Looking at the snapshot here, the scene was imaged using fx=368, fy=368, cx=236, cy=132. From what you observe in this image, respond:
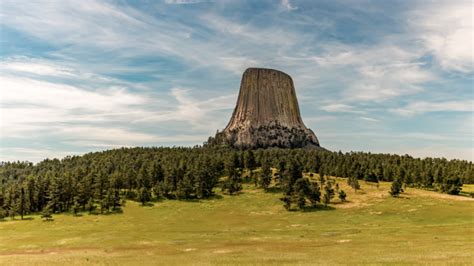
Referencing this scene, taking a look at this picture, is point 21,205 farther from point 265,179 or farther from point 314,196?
point 314,196

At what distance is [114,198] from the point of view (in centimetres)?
12288

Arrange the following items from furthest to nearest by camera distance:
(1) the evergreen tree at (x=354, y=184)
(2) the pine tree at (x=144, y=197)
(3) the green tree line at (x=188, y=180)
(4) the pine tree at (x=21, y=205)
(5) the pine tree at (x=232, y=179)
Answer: (5) the pine tree at (x=232, y=179) → (1) the evergreen tree at (x=354, y=184) → (2) the pine tree at (x=144, y=197) → (3) the green tree line at (x=188, y=180) → (4) the pine tree at (x=21, y=205)

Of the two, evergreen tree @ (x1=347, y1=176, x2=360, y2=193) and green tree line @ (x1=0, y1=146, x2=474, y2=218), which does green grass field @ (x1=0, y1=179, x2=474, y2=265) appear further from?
green tree line @ (x1=0, y1=146, x2=474, y2=218)

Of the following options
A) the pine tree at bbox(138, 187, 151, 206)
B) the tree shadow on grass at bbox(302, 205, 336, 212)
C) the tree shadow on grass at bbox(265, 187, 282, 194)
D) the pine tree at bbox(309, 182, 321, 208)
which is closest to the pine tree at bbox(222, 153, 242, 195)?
the tree shadow on grass at bbox(265, 187, 282, 194)

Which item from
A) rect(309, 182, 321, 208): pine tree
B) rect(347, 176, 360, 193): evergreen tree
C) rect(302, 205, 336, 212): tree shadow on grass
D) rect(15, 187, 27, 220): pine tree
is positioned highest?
rect(347, 176, 360, 193): evergreen tree

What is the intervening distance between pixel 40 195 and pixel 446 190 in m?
147

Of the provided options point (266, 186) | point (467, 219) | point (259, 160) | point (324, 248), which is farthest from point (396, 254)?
point (259, 160)

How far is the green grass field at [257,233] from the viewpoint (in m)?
46.8

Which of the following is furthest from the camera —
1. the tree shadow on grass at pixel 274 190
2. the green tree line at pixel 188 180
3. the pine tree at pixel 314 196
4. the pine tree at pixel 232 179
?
the tree shadow on grass at pixel 274 190

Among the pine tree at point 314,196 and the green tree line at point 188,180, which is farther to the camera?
the green tree line at point 188,180

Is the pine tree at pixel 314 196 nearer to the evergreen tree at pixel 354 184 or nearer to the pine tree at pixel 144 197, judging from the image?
the evergreen tree at pixel 354 184

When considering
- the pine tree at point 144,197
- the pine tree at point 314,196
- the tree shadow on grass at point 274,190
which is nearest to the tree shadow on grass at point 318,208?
the pine tree at point 314,196

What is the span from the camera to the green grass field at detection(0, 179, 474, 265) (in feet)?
153

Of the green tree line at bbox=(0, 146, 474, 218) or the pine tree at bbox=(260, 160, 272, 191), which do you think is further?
the pine tree at bbox=(260, 160, 272, 191)
